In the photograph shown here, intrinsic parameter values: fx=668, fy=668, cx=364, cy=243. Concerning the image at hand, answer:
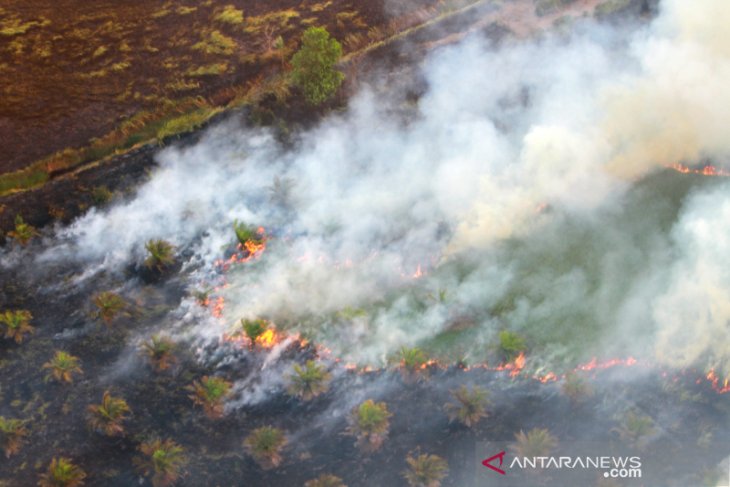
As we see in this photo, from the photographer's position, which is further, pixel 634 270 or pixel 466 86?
pixel 466 86

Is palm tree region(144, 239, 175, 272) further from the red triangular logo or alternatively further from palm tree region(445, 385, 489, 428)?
the red triangular logo

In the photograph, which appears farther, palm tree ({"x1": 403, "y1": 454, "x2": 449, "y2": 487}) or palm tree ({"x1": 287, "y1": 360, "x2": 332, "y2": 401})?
palm tree ({"x1": 287, "y1": 360, "x2": 332, "y2": 401})

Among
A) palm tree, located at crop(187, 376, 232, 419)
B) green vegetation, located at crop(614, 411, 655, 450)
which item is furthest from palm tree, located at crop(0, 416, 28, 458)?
green vegetation, located at crop(614, 411, 655, 450)

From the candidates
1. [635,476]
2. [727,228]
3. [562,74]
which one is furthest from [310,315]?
[562,74]

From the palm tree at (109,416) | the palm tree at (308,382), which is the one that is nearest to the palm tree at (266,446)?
the palm tree at (308,382)

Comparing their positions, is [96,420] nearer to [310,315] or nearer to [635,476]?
[310,315]

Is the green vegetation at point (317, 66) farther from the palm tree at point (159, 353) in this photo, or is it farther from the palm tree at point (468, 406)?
the palm tree at point (468, 406)
